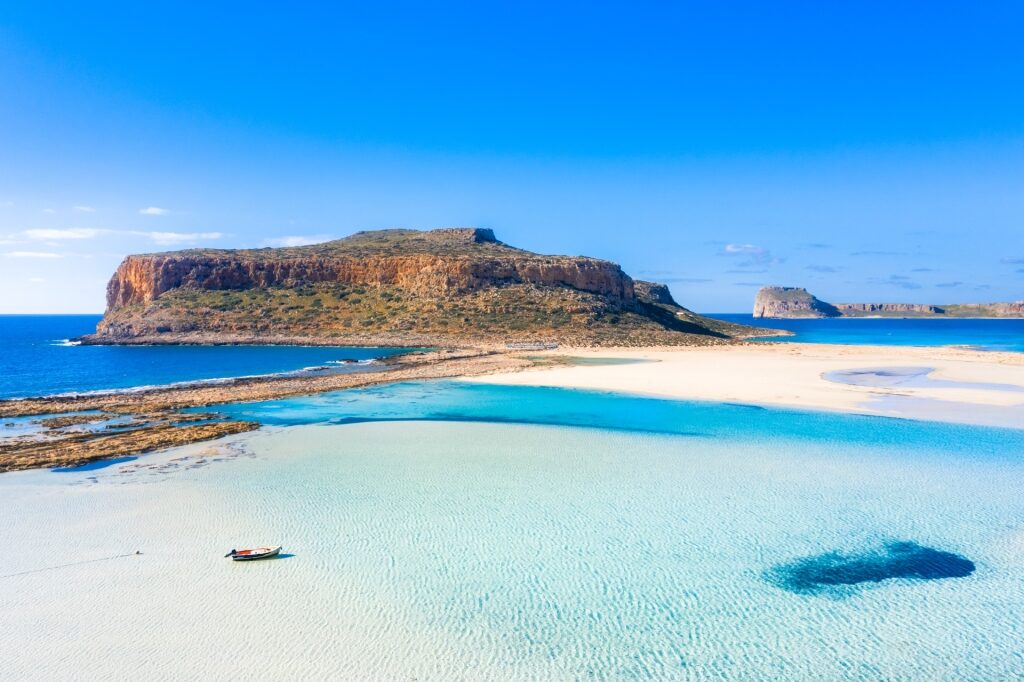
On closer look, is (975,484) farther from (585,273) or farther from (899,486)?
(585,273)

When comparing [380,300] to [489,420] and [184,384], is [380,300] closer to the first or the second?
[184,384]

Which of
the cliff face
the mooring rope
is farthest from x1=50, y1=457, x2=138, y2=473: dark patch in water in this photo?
the cliff face

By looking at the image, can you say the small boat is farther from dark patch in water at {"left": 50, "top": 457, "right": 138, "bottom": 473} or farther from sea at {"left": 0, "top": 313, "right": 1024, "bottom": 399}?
sea at {"left": 0, "top": 313, "right": 1024, "bottom": 399}

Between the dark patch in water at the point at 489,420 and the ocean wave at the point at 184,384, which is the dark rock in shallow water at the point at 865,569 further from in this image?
the ocean wave at the point at 184,384

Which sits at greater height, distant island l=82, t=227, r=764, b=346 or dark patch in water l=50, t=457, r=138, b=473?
distant island l=82, t=227, r=764, b=346

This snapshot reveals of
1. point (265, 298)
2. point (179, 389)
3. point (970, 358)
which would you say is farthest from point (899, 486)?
point (265, 298)

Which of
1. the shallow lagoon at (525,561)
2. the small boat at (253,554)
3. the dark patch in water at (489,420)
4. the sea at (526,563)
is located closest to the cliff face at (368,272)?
the dark patch in water at (489,420)
